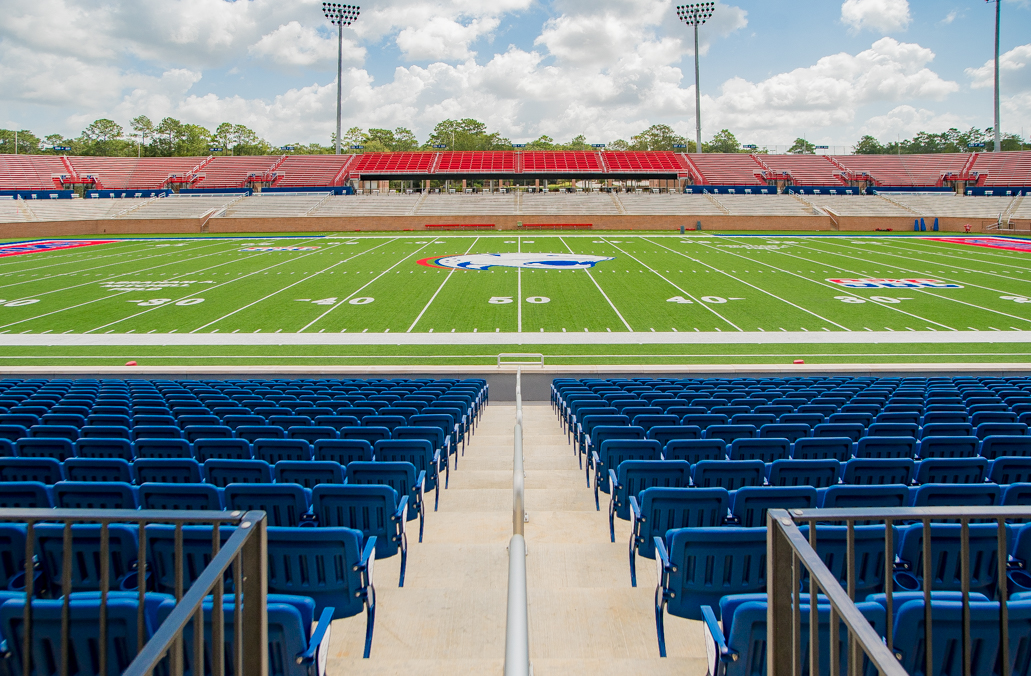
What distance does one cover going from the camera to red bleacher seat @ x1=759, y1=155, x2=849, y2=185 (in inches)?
3120

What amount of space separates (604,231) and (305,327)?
39.7 meters

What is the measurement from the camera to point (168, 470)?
18.6 ft

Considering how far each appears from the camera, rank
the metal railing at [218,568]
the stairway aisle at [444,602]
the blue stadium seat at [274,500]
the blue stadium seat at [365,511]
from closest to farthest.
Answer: the metal railing at [218,568]
the stairway aisle at [444,602]
the blue stadium seat at [274,500]
the blue stadium seat at [365,511]

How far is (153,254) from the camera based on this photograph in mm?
41312

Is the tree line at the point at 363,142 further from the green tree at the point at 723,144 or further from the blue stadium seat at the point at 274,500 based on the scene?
the blue stadium seat at the point at 274,500

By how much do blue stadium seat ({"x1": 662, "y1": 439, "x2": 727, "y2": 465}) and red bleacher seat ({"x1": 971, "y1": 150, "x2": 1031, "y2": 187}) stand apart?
8532 centimetres

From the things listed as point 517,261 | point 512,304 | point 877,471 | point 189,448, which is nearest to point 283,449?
point 189,448

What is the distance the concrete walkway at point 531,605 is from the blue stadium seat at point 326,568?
0.77 feet

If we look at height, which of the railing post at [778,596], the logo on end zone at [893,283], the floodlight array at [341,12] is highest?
the floodlight array at [341,12]

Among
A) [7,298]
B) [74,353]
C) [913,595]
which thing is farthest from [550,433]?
[7,298]

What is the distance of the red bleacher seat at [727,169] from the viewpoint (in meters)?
78.4

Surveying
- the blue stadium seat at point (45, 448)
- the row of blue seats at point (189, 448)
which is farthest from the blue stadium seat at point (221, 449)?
the blue stadium seat at point (45, 448)

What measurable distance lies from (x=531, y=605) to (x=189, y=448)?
157 inches

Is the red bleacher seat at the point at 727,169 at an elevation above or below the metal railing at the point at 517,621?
above
